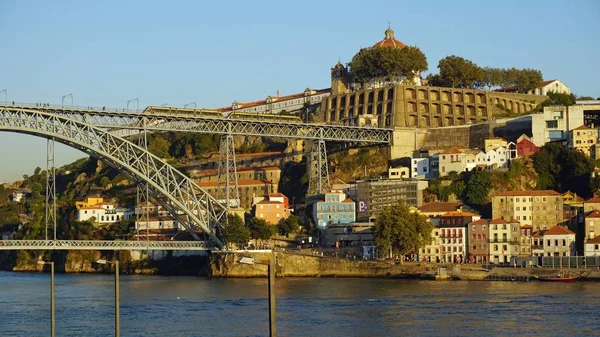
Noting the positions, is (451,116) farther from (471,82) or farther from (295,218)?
(295,218)

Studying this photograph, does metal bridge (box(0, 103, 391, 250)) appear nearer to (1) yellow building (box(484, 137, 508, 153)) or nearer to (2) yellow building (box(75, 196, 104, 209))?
(1) yellow building (box(484, 137, 508, 153))

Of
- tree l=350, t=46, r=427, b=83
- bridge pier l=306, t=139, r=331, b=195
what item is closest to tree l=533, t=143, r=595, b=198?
bridge pier l=306, t=139, r=331, b=195

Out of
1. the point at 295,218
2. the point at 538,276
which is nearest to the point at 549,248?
the point at 538,276

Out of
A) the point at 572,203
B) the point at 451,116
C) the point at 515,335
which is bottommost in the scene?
the point at 515,335

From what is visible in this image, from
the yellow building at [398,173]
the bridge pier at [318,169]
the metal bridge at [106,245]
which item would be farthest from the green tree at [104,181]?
the yellow building at [398,173]

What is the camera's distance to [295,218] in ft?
269

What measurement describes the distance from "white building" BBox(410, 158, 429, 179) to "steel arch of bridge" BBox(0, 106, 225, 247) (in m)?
15.0

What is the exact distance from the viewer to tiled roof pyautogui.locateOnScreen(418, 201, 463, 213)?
75.9 meters

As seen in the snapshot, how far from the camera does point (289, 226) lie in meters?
81.1

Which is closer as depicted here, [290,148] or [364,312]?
[364,312]

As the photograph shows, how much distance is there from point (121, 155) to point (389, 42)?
39.1 m

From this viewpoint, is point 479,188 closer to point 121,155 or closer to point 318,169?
point 318,169

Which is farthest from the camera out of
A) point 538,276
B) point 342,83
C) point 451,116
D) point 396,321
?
point 342,83

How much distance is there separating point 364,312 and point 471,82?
52109 mm
